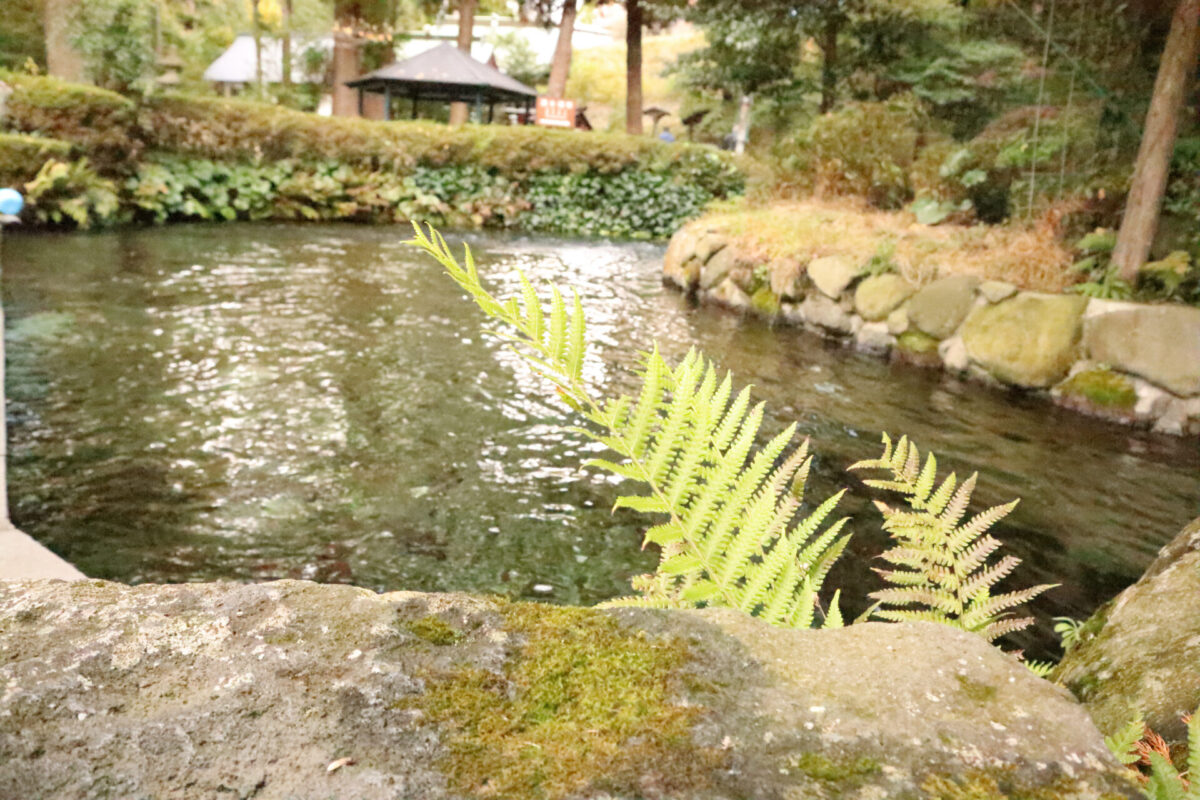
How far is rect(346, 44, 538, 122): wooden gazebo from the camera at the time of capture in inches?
920

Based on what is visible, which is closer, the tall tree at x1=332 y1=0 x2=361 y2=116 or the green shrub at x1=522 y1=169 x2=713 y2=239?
the green shrub at x1=522 y1=169 x2=713 y2=239

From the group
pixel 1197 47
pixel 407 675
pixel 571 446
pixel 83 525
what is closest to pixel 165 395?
pixel 83 525

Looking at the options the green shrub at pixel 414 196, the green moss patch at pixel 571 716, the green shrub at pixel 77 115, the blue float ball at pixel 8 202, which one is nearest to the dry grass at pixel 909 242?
the green shrub at pixel 414 196

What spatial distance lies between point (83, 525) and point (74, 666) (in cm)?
397

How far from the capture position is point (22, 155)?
13.9m

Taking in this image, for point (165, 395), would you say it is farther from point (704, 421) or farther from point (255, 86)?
point (255, 86)

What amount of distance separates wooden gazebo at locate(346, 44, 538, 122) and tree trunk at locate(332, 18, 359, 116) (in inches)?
59.1

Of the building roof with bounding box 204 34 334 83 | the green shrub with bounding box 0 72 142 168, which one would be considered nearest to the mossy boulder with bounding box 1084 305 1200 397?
the green shrub with bounding box 0 72 142 168

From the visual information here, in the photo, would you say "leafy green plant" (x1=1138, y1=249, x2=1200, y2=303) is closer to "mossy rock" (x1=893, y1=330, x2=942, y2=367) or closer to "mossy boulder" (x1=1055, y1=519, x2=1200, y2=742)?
"mossy rock" (x1=893, y1=330, x2=942, y2=367)

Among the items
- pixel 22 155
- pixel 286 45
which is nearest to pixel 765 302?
pixel 22 155

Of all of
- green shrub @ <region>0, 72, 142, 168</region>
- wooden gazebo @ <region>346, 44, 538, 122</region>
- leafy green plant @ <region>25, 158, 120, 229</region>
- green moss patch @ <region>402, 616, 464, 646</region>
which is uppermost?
wooden gazebo @ <region>346, 44, 538, 122</region>

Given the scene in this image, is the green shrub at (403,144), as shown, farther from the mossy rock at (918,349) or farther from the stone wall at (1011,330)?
the mossy rock at (918,349)

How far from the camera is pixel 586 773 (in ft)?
3.05

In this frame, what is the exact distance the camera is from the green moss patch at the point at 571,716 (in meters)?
0.92
